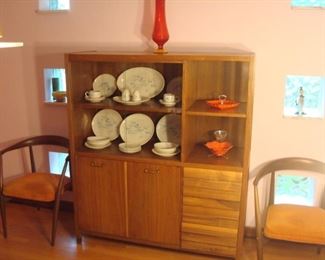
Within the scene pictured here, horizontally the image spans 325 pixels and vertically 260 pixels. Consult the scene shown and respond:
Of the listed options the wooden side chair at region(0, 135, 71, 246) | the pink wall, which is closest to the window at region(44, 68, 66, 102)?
the pink wall

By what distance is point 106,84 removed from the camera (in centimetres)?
281

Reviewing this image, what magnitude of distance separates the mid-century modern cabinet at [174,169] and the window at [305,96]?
313mm

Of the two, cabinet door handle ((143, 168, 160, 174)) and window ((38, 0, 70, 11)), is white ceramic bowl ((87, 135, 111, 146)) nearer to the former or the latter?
cabinet door handle ((143, 168, 160, 174))

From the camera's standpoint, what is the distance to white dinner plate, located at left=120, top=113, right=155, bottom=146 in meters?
2.78

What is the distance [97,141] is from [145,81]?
0.54 meters

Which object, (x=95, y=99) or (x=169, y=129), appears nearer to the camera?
(x=95, y=99)

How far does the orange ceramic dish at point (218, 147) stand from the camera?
2523 millimetres

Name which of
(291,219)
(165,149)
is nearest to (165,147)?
(165,149)

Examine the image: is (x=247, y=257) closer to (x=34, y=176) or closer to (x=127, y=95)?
(x=127, y=95)

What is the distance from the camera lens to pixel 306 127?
2.58 meters

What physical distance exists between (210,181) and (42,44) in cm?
174

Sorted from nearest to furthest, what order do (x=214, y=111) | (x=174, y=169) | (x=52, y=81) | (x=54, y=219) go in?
1. (x=214, y=111)
2. (x=174, y=169)
3. (x=54, y=219)
4. (x=52, y=81)

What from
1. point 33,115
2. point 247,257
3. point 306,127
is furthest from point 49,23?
point 247,257

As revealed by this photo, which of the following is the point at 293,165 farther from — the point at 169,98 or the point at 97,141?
the point at 97,141
